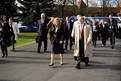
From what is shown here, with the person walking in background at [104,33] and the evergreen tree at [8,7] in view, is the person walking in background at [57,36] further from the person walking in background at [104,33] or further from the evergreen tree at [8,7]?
the evergreen tree at [8,7]

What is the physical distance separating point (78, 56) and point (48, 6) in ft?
132

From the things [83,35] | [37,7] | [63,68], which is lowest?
[63,68]

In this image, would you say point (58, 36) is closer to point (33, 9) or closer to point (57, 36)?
point (57, 36)

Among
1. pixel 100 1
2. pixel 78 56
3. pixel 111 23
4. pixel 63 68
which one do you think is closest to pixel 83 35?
pixel 78 56

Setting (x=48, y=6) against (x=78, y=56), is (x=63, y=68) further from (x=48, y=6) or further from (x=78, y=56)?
(x=48, y=6)

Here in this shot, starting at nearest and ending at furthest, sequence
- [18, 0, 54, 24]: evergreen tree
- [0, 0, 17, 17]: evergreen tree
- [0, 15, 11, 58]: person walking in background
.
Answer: [0, 15, 11, 58]: person walking in background
[0, 0, 17, 17]: evergreen tree
[18, 0, 54, 24]: evergreen tree

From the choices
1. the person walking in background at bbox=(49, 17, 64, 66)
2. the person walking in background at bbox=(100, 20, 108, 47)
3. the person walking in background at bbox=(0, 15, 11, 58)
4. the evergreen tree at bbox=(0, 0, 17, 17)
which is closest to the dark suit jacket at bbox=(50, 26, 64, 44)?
the person walking in background at bbox=(49, 17, 64, 66)

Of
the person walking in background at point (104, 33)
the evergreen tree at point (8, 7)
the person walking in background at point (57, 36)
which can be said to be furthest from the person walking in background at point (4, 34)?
the evergreen tree at point (8, 7)

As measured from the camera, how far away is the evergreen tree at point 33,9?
151ft

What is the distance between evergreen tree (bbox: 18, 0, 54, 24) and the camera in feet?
151

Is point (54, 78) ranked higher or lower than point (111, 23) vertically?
lower

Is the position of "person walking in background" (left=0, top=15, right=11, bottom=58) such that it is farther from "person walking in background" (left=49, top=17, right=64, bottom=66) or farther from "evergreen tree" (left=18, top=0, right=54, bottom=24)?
"evergreen tree" (left=18, top=0, right=54, bottom=24)

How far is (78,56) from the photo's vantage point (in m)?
7.57

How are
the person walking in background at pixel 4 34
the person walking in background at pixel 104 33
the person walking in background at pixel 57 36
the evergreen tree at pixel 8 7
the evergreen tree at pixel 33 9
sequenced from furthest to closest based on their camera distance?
the evergreen tree at pixel 33 9 → the evergreen tree at pixel 8 7 → the person walking in background at pixel 104 33 → the person walking in background at pixel 4 34 → the person walking in background at pixel 57 36
